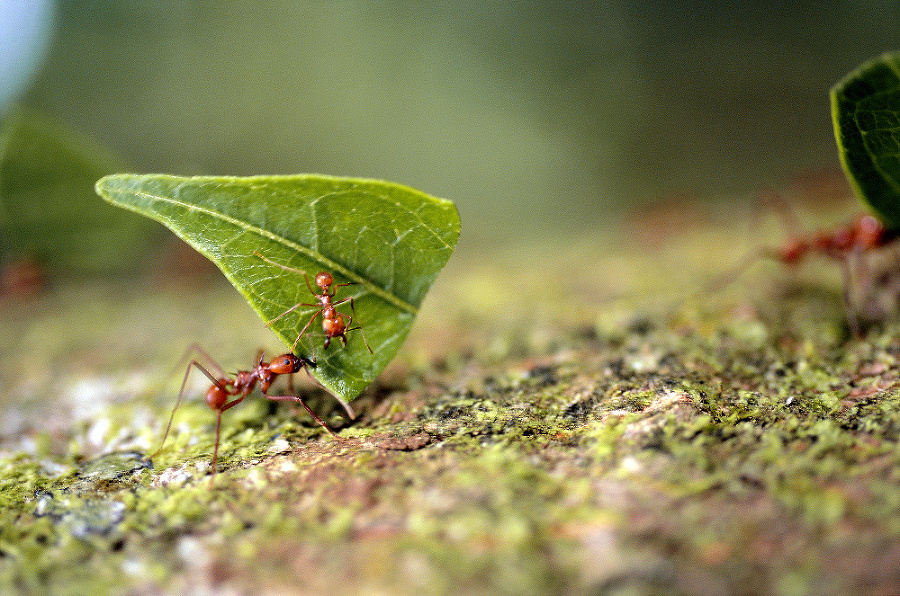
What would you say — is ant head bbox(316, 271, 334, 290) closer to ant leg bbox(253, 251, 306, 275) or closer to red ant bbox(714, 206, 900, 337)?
ant leg bbox(253, 251, 306, 275)

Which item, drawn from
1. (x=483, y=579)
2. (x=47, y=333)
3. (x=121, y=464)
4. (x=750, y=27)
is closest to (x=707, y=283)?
(x=483, y=579)

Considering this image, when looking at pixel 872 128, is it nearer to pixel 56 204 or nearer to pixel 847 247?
pixel 847 247

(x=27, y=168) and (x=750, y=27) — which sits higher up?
(x=750, y=27)

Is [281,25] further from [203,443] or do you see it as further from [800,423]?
[800,423]

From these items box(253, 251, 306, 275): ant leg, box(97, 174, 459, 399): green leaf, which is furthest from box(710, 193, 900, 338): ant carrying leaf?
box(253, 251, 306, 275): ant leg

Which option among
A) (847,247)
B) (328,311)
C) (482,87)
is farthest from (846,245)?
(482,87)

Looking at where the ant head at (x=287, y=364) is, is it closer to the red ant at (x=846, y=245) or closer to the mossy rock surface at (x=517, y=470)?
the mossy rock surface at (x=517, y=470)
